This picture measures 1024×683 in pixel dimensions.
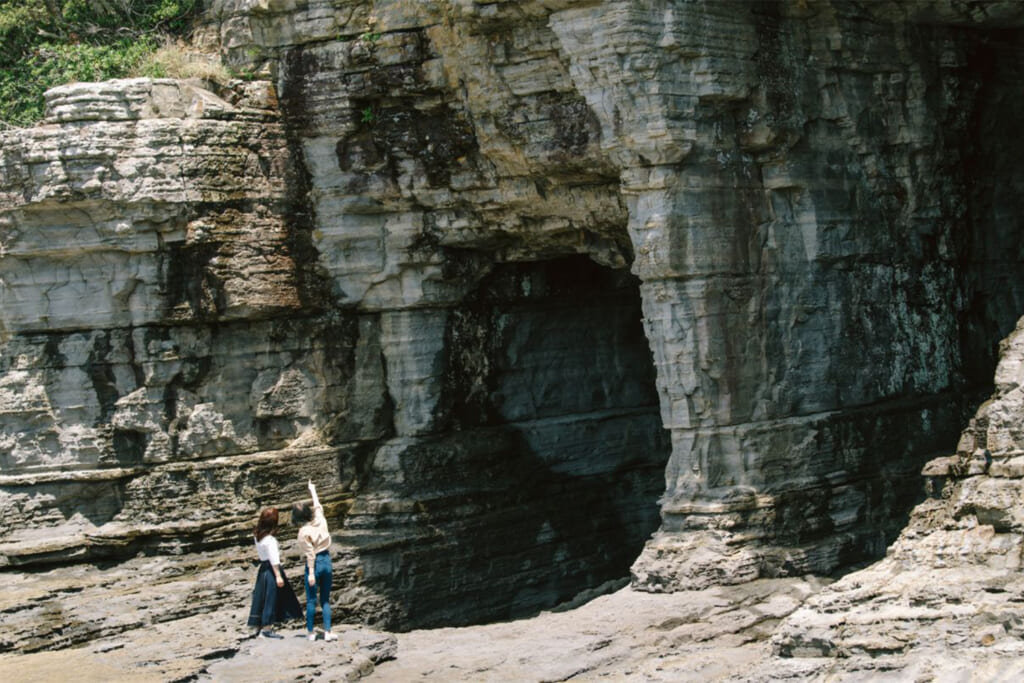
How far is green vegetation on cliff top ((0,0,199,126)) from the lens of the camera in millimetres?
20750

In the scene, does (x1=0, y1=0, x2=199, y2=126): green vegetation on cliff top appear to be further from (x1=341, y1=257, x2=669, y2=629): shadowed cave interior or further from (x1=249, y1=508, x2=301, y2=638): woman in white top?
(x1=249, y1=508, x2=301, y2=638): woman in white top

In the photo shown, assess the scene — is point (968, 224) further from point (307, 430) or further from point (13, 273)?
point (13, 273)

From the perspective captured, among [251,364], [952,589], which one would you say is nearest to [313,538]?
[251,364]

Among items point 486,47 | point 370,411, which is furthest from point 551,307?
point 486,47

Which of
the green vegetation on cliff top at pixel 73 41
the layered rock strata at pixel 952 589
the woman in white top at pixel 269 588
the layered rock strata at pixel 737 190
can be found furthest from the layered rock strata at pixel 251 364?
the layered rock strata at pixel 952 589

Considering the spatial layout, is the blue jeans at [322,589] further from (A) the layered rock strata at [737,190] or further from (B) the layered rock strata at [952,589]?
(B) the layered rock strata at [952,589]

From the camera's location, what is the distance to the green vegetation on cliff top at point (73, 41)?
20750mm

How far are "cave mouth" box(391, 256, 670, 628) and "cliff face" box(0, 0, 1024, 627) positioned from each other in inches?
1.8

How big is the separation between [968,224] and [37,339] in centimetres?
946

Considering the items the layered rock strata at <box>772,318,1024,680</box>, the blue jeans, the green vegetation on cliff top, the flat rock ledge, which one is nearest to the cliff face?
the flat rock ledge

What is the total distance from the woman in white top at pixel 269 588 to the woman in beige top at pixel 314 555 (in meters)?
0.22

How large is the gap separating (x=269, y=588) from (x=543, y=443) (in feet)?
20.5

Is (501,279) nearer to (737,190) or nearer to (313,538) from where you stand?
(737,190)

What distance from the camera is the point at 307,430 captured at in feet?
66.8
